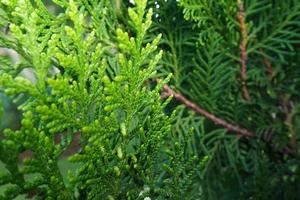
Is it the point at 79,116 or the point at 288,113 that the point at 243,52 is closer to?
the point at 288,113

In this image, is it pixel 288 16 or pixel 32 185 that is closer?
pixel 32 185

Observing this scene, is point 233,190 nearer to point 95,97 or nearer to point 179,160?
point 179,160

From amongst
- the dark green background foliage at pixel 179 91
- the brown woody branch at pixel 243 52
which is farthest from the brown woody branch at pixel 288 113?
the brown woody branch at pixel 243 52

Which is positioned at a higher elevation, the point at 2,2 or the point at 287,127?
the point at 2,2

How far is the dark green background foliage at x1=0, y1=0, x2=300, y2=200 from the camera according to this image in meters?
1.03

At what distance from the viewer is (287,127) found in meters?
1.48

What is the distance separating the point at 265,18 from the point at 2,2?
99 centimetres

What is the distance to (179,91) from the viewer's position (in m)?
1.56

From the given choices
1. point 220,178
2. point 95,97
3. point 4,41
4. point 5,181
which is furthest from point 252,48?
point 5,181

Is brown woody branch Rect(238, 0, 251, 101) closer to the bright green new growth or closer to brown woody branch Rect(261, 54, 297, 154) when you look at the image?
brown woody branch Rect(261, 54, 297, 154)

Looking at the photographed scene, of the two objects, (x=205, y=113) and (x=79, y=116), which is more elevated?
(x=79, y=116)

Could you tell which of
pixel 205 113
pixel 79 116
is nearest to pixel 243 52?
pixel 205 113

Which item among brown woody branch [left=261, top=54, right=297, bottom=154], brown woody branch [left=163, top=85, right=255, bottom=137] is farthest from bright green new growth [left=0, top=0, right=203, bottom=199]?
brown woody branch [left=261, top=54, right=297, bottom=154]

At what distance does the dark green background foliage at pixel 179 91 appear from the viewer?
1032 mm
